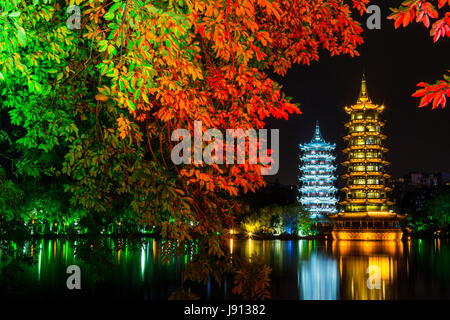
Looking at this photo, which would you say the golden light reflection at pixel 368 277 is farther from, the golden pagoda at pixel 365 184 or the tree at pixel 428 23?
the golden pagoda at pixel 365 184

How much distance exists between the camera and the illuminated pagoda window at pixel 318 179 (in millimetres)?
92938

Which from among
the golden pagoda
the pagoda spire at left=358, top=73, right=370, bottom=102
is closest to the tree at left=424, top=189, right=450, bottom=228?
the golden pagoda

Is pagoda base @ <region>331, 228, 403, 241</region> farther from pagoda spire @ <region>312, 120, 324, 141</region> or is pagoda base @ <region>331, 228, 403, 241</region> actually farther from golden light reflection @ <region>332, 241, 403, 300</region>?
pagoda spire @ <region>312, 120, 324, 141</region>

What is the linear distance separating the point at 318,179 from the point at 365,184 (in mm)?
28701

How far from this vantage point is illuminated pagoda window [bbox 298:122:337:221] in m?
92.9

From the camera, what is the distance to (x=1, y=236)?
7.07 metres

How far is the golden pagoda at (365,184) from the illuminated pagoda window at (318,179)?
970 inches

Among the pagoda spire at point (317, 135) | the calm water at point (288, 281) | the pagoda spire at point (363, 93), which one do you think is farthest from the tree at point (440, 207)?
the calm water at point (288, 281)

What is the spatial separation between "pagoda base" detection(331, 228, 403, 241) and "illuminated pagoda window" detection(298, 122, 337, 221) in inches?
1001

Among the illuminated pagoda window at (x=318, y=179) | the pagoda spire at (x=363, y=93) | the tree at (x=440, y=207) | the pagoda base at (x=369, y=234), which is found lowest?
the pagoda base at (x=369, y=234)

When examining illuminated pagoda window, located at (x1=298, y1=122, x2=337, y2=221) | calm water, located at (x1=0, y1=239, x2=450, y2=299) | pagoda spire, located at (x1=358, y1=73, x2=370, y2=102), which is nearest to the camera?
calm water, located at (x1=0, y1=239, x2=450, y2=299)

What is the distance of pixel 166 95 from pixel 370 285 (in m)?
23.3
